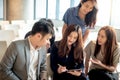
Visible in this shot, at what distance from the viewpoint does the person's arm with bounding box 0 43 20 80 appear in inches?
78.8

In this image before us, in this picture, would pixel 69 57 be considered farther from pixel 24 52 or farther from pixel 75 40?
pixel 24 52

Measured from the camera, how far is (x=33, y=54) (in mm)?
2164

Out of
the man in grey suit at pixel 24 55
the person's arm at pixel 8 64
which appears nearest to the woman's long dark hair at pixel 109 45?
the man in grey suit at pixel 24 55

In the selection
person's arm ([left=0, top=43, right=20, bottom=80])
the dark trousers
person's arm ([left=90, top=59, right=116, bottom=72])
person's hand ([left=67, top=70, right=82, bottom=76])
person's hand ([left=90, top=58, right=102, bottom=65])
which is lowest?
the dark trousers

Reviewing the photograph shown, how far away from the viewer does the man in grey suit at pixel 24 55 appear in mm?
2014

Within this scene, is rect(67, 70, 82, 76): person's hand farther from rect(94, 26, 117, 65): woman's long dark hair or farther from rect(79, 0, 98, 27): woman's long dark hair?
rect(79, 0, 98, 27): woman's long dark hair

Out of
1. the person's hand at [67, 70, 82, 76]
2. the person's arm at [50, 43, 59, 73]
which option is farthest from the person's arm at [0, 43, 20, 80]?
the person's hand at [67, 70, 82, 76]

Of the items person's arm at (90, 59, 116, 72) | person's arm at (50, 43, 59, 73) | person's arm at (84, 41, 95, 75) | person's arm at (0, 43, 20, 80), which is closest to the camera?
person's arm at (0, 43, 20, 80)

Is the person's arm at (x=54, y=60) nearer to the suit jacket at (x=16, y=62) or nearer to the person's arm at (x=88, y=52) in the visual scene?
the person's arm at (x=88, y=52)

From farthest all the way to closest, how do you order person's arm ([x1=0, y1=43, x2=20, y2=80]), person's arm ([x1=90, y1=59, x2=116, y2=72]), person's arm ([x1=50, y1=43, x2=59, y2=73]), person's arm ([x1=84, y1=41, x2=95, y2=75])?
person's arm ([x1=84, y1=41, x2=95, y2=75]) < person's arm ([x1=90, y1=59, x2=116, y2=72]) < person's arm ([x1=50, y1=43, x2=59, y2=73]) < person's arm ([x1=0, y1=43, x2=20, y2=80])

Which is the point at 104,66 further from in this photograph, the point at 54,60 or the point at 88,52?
the point at 54,60

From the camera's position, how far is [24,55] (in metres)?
2.07

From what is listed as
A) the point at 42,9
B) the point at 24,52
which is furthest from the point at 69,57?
the point at 42,9

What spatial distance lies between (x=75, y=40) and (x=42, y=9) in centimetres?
627
